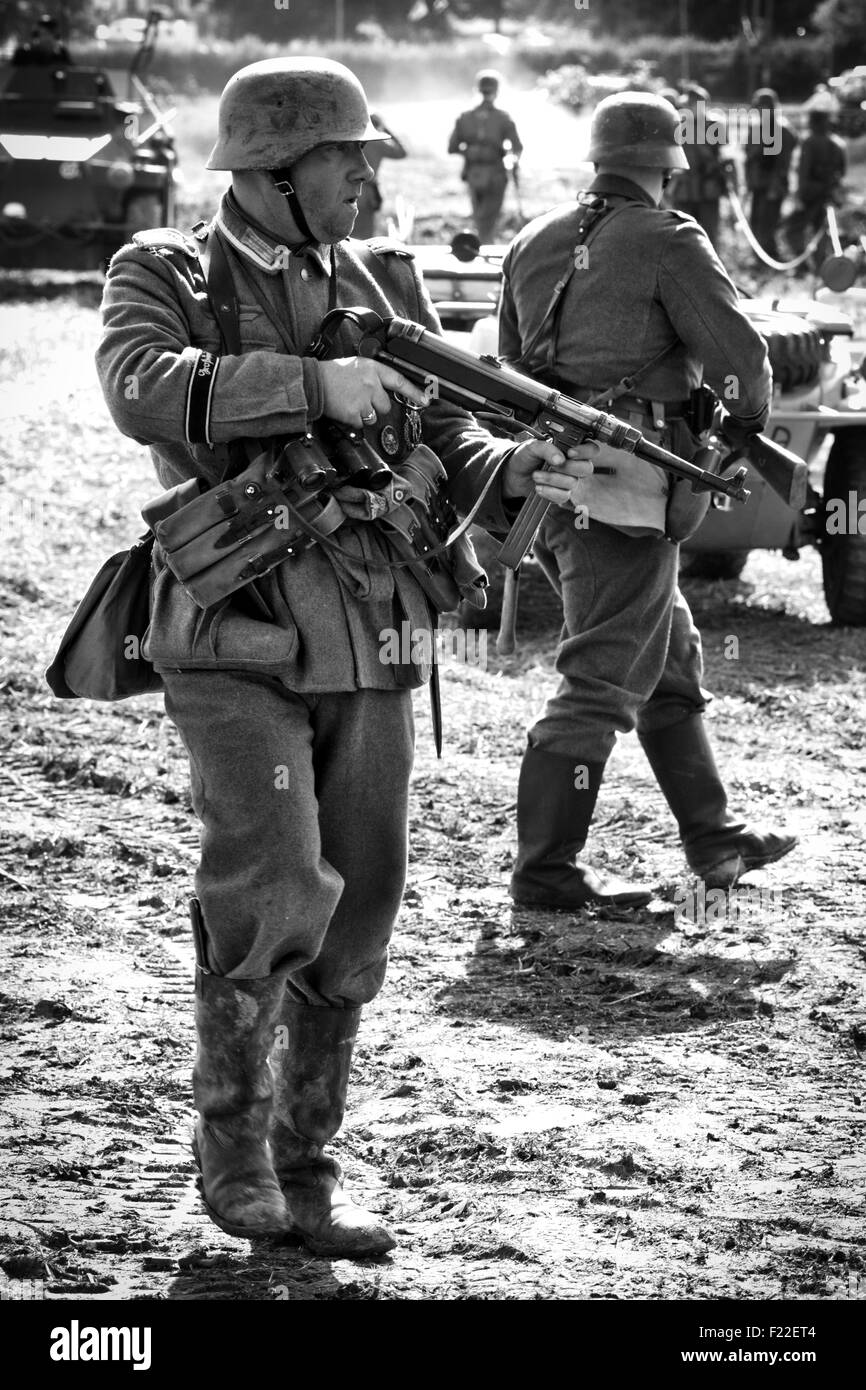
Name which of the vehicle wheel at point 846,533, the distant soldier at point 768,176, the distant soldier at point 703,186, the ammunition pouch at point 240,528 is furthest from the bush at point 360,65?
the ammunition pouch at point 240,528

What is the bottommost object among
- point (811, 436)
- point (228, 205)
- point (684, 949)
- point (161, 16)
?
point (684, 949)

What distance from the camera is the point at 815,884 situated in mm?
5672

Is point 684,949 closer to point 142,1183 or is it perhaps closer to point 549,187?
point 142,1183

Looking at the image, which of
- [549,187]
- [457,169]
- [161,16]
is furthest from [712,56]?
[161,16]

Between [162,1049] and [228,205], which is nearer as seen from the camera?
[228,205]

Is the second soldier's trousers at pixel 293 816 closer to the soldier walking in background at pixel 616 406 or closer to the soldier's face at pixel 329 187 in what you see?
the soldier's face at pixel 329 187

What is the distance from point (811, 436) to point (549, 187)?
20.8 m

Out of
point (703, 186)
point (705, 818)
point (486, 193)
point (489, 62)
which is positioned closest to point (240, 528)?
point (705, 818)

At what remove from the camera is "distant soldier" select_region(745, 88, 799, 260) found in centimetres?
2242

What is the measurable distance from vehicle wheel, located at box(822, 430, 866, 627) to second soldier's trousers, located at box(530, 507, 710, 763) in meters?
3.37

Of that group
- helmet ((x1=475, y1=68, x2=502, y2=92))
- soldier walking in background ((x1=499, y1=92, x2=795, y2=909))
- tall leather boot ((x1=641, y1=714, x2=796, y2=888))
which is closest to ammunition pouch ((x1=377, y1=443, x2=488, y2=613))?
soldier walking in background ((x1=499, y1=92, x2=795, y2=909))

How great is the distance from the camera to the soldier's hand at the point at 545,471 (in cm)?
353

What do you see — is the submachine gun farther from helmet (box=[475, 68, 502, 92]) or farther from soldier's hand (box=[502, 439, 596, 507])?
helmet (box=[475, 68, 502, 92])

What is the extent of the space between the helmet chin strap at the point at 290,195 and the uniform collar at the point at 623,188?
204 cm
